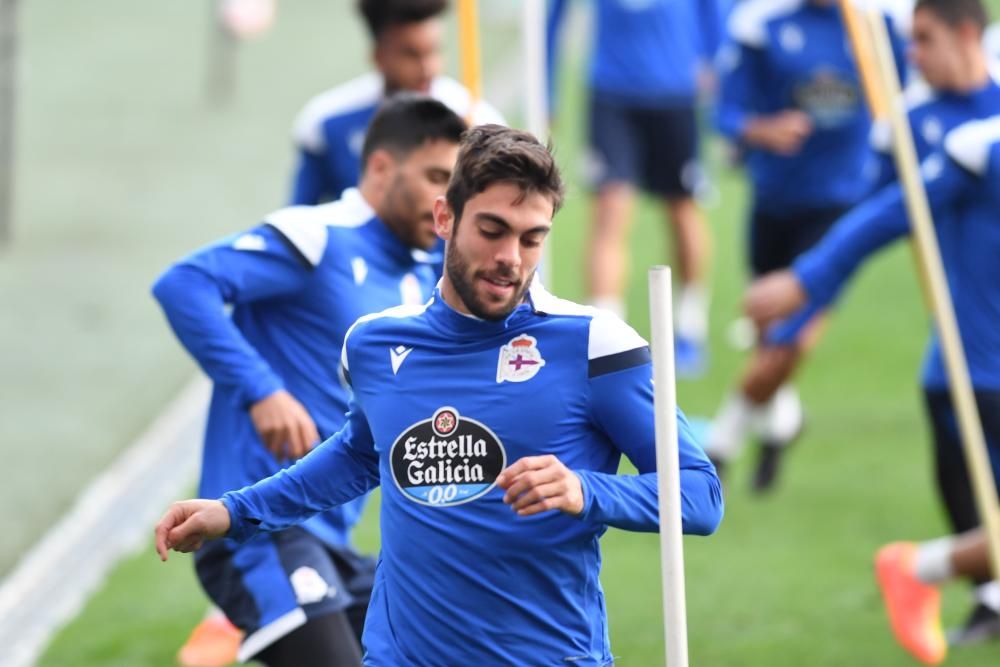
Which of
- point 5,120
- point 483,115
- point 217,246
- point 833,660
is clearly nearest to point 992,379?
point 833,660

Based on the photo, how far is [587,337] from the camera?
4.34 m

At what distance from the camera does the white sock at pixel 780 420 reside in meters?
10.1

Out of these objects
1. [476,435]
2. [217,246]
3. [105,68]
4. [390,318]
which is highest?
[105,68]

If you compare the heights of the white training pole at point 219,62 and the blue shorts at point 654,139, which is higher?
the white training pole at point 219,62

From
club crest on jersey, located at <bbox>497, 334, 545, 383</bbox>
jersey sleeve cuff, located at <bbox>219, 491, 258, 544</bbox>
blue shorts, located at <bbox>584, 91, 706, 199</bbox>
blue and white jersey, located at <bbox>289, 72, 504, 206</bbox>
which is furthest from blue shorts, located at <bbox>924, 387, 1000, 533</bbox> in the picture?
blue shorts, located at <bbox>584, 91, 706, 199</bbox>

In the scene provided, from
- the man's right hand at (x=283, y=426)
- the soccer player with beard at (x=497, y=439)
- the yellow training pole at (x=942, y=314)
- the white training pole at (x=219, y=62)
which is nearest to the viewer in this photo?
the soccer player with beard at (x=497, y=439)

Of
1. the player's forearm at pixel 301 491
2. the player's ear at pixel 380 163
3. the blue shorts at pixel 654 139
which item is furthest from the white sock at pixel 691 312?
the player's forearm at pixel 301 491

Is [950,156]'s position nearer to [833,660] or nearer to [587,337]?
[833,660]

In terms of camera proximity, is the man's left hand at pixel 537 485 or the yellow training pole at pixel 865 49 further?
the yellow training pole at pixel 865 49

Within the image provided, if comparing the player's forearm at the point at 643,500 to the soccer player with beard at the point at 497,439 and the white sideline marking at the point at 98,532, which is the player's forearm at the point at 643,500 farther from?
the white sideline marking at the point at 98,532

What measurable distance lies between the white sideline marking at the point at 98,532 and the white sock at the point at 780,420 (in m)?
2.73

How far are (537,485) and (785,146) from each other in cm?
627

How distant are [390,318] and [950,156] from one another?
289 cm

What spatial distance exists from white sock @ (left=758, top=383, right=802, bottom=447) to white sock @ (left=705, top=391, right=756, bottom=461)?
0.07 metres
